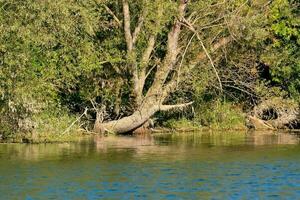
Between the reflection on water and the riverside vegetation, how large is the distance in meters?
2.76

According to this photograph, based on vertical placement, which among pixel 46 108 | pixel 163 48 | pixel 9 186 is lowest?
pixel 9 186

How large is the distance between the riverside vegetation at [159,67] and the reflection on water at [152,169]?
2.76 m

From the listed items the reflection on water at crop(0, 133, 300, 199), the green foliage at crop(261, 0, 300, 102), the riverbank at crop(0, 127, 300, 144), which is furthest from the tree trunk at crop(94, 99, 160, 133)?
the green foliage at crop(261, 0, 300, 102)

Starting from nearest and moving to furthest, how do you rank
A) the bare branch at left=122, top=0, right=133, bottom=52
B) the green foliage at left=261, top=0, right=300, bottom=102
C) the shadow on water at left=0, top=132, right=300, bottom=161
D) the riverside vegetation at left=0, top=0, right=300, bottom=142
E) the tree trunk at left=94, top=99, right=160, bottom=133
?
the shadow on water at left=0, top=132, right=300, bottom=161
the riverside vegetation at left=0, top=0, right=300, bottom=142
the bare branch at left=122, top=0, right=133, bottom=52
the tree trunk at left=94, top=99, right=160, bottom=133
the green foliage at left=261, top=0, right=300, bottom=102

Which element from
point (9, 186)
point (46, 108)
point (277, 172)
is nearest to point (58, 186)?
point (9, 186)

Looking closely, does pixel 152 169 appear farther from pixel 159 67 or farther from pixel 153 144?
pixel 159 67

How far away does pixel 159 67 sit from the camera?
4181cm

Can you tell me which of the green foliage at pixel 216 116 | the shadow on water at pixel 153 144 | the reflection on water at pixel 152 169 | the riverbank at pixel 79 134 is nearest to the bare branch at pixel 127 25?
the shadow on water at pixel 153 144

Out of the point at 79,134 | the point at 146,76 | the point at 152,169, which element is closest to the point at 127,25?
the point at 146,76

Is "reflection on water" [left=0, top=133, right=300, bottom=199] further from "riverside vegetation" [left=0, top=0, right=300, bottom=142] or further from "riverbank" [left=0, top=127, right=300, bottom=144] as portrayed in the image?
"riverside vegetation" [left=0, top=0, right=300, bottom=142]

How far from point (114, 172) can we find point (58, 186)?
306 cm

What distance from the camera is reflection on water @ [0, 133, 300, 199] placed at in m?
23.1

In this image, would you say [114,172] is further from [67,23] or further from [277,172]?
[67,23]

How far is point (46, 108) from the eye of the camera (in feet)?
116
